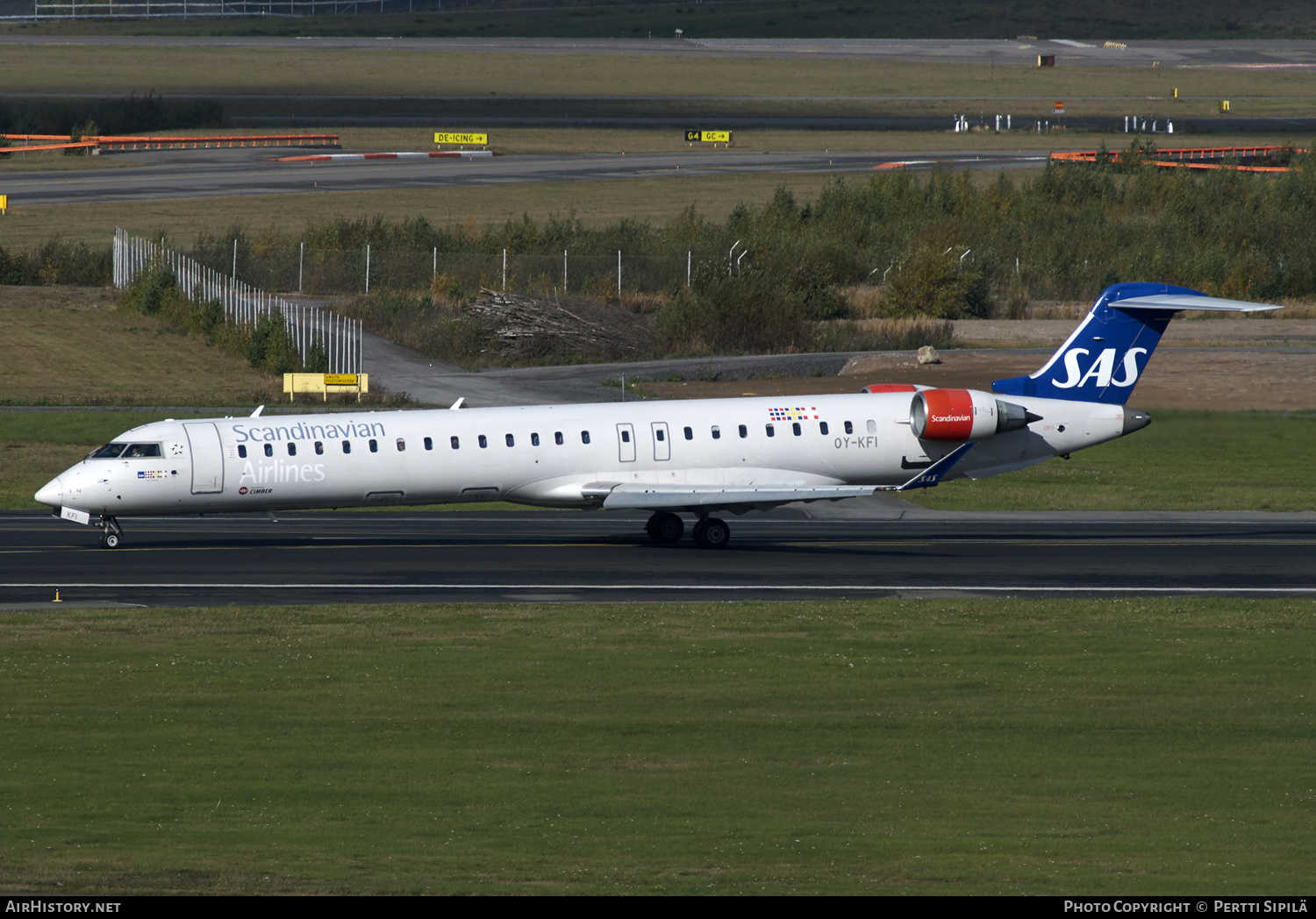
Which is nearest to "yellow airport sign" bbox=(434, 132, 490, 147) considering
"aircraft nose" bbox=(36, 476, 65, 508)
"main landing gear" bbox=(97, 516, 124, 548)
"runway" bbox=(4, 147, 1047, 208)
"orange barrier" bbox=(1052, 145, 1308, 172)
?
"runway" bbox=(4, 147, 1047, 208)

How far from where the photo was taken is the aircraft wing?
3478 centimetres

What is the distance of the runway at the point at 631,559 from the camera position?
30562 millimetres

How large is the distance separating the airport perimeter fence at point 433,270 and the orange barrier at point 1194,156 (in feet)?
116

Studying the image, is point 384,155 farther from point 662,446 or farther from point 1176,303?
point 1176,303

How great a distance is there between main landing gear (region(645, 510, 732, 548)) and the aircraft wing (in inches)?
31.0

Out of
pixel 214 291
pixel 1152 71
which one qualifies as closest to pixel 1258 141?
pixel 1152 71

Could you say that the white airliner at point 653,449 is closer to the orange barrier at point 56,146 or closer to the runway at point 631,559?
the runway at point 631,559

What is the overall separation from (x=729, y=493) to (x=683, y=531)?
7.69 feet

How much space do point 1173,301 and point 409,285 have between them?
48404 mm

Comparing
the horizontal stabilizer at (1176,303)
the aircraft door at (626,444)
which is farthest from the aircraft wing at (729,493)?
the horizontal stabilizer at (1176,303)

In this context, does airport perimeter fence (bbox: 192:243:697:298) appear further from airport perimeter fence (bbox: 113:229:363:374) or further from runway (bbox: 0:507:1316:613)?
runway (bbox: 0:507:1316:613)

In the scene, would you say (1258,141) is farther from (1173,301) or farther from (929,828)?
(929,828)

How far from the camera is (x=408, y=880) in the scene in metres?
13.5

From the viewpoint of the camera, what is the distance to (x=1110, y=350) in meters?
38.0
